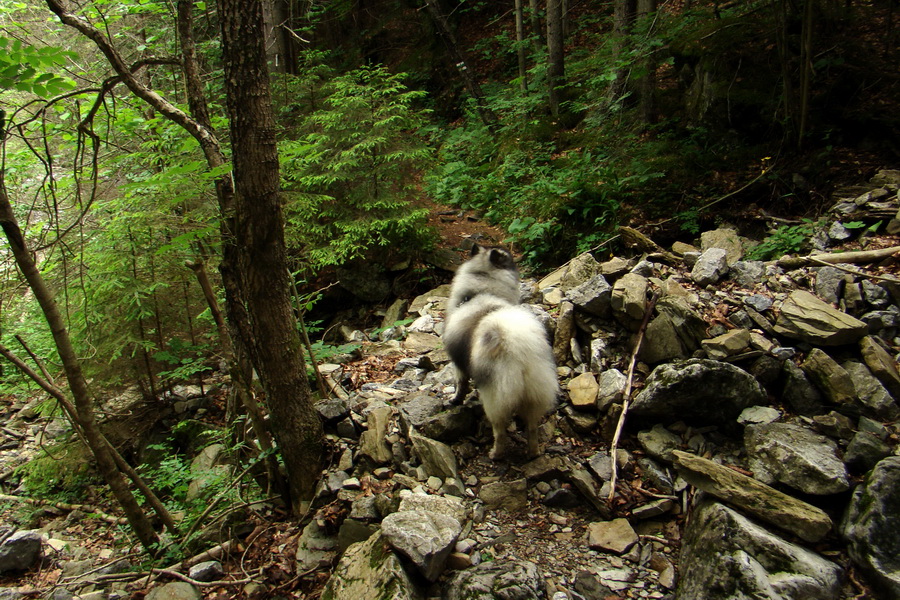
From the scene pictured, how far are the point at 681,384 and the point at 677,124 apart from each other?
6084mm

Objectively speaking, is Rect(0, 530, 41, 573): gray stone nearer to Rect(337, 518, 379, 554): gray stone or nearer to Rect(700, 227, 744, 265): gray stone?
Rect(337, 518, 379, 554): gray stone

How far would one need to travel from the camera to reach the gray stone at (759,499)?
2463 mm

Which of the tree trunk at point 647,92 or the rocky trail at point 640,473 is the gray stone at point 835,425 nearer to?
the rocky trail at point 640,473

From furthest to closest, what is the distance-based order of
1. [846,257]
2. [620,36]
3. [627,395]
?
[620,36] < [846,257] < [627,395]

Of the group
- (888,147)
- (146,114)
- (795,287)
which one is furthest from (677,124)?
(146,114)

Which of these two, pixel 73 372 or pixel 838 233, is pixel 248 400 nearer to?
pixel 73 372

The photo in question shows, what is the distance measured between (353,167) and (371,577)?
6516 millimetres

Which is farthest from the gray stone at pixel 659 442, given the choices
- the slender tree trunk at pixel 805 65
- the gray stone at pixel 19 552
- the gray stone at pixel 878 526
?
the gray stone at pixel 19 552

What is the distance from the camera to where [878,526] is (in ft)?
7.72

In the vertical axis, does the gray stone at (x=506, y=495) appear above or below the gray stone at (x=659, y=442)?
below

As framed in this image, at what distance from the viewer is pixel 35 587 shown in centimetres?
395

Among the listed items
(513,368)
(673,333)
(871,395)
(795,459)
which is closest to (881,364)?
(871,395)

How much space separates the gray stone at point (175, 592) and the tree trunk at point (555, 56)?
1075 centimetres

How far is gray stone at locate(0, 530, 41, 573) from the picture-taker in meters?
4.17
